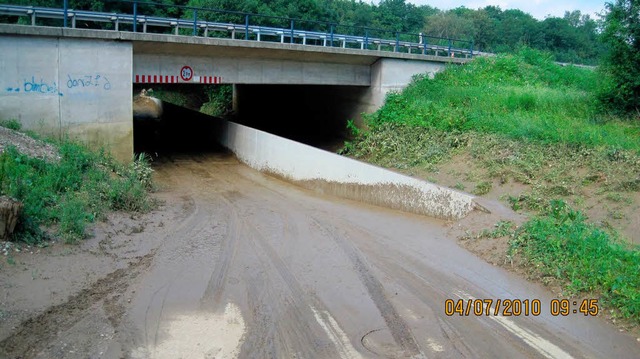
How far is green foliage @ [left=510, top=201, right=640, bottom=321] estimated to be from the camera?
7773mm

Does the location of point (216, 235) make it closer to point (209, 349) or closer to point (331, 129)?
point (209, 349)

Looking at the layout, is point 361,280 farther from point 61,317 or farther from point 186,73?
point 186,73

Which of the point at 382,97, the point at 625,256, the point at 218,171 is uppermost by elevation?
the point at 382,97

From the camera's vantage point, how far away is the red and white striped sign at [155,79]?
20516 mm

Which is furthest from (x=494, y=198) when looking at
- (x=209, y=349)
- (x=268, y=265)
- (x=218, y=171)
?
(x=218, y=171)

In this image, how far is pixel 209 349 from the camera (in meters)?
6.42

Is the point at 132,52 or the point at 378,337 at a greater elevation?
the point at 132,52

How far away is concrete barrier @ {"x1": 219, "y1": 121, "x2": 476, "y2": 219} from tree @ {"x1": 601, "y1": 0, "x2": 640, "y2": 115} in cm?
928

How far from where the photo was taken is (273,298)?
801 cm

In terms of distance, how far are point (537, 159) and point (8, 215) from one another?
1272cm

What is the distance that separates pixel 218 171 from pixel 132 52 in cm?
526

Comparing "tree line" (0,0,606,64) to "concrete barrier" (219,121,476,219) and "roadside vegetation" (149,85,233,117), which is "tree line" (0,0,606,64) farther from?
"concrete barrier" (219,121,476,219)
